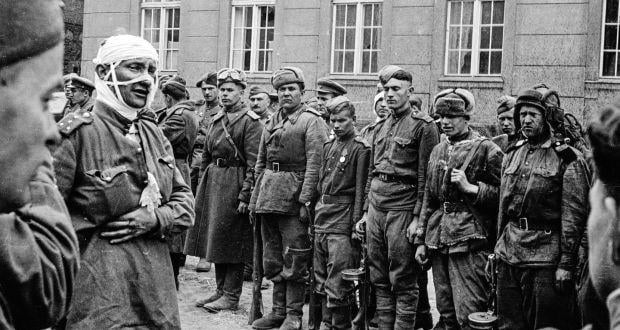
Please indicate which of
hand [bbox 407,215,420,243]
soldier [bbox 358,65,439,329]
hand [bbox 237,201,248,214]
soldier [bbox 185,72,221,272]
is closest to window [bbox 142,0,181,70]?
soldier [bbox 185,72,221,272]

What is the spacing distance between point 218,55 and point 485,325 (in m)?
14.2

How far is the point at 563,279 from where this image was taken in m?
5.87

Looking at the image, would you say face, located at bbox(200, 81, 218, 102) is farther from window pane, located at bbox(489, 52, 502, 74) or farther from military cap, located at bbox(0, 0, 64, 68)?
military cap, located at bbox(0, 0, 64, 68)

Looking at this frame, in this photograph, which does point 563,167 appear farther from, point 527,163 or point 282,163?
point 282,163

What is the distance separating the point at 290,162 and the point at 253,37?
37.7ft

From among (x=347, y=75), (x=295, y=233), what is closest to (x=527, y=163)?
(x=295, y=233)

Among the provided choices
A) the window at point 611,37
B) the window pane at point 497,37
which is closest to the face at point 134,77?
the window at point 611,37

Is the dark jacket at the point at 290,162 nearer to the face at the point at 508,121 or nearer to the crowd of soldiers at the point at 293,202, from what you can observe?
the crowd of soldiers at the point at 293,202

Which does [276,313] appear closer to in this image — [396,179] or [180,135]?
[396,179]

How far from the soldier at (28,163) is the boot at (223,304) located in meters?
7.07

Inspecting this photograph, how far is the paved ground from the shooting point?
27.1 feet

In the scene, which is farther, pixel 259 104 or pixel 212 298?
pixel 259 104

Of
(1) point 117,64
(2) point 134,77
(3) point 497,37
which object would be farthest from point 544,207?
(3) point 497,37

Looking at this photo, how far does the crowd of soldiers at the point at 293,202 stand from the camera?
1682mm
